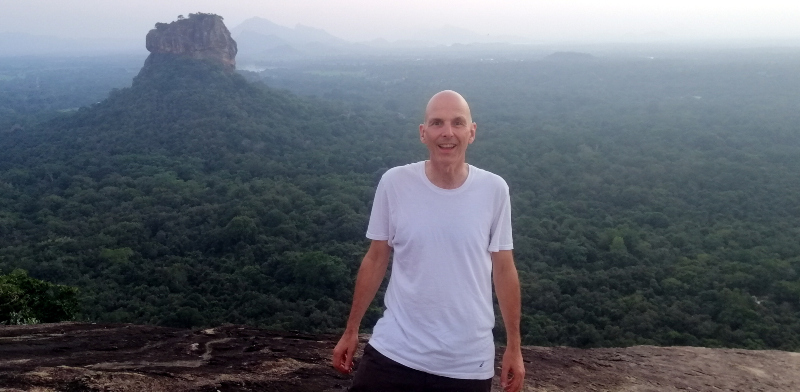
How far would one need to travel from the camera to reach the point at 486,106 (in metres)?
67.3

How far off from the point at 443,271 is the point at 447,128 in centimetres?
69

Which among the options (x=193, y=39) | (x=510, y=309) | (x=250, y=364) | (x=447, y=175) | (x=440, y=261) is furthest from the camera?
(x=193, y=39)

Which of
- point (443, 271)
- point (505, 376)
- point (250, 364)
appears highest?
point (443, 271)

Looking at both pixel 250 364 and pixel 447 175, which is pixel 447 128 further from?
pixel 250 364

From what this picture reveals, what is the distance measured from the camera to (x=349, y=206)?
89.3 feet

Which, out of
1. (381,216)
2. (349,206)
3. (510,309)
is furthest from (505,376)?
(349,206)

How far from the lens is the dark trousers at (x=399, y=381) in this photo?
8.81ft

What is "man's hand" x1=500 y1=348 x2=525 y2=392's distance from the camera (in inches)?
115

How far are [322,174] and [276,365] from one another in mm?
30738

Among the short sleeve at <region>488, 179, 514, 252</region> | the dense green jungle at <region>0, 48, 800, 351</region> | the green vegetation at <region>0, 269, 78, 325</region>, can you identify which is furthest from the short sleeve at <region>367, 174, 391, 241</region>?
the dense green jungle at <region>0, 48, 800, 351</region>

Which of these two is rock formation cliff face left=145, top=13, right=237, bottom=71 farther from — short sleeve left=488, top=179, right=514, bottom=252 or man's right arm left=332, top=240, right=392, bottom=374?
short sleeve left=488, top=179, right=514, bottom=252

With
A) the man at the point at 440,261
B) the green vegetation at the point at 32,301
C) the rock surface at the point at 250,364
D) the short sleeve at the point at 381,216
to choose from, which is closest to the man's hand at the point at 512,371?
the man at the point at 440,261

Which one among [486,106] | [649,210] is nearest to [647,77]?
[486,106]

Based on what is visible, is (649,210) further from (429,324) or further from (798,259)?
(429,324)
